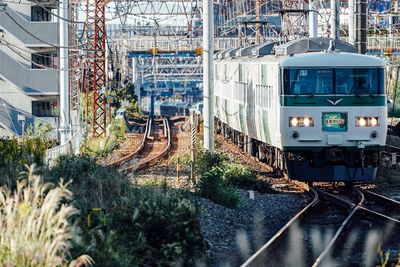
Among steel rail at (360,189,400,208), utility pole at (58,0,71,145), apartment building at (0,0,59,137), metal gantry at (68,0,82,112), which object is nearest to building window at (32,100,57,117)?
apartment building at (0,0,59,137)

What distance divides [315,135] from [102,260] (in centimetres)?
941

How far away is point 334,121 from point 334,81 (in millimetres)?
735

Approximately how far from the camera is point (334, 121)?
17.4 metres

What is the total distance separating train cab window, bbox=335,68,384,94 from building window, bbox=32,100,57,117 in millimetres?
19898

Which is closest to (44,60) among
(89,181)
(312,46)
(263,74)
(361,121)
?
(263,74)

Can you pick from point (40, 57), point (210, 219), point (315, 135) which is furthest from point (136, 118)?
point (210, 219)

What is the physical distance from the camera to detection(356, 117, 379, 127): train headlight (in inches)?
685

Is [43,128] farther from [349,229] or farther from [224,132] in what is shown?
[349,229]

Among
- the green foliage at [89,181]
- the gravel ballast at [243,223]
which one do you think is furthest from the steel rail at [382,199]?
the green foliage at [89,181]

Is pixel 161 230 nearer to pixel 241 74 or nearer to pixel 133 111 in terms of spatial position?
pixel 241 74

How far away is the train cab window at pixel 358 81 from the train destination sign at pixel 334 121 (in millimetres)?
421

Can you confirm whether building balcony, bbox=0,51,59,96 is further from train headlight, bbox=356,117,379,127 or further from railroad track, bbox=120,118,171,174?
train headlight, bbox=356,117,379,127

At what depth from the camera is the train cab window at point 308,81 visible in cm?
1745

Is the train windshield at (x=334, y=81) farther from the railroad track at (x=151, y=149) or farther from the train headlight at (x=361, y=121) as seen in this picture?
the railroad track at (x=151, y=149)
